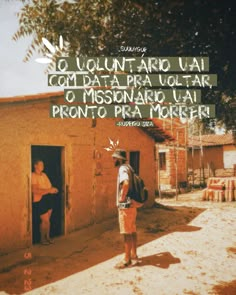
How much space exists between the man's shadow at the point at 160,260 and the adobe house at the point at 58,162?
2610mm

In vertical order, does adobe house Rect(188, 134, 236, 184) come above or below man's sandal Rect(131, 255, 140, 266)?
above

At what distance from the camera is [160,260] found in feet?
20.5

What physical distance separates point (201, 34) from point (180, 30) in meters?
0.27

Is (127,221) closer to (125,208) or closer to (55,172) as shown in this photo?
(125,208)

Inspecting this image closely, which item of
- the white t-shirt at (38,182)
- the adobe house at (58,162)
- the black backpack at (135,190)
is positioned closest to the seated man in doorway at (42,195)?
the white t-shirt at (38,182)

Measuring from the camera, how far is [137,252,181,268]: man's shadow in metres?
6.00

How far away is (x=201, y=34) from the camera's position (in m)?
3.80

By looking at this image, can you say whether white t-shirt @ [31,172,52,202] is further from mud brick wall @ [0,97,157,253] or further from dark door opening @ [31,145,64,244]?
dark door opening @ [31,145,64,244]

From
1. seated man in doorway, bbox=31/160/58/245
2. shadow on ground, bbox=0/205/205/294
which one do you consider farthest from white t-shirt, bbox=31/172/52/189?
shadow on ground, bbox=0/205/205/294

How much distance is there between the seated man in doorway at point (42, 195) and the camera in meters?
7.11

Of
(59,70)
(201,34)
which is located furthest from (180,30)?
(59,70)

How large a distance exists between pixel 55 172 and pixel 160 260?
3.69 meters

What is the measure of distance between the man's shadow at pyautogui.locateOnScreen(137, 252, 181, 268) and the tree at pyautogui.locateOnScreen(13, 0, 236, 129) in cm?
350

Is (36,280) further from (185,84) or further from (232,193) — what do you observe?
(232,193)
